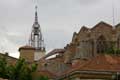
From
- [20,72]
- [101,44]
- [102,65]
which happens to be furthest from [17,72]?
[101,44]

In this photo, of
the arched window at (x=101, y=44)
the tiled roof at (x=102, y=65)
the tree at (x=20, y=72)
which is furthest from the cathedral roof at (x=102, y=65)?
the arched window at (x=101, y=44)

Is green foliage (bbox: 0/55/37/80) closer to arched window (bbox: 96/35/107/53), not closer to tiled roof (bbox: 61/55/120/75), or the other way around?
tiled roof (bbox: 61/55/120/75)

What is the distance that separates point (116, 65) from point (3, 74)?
1139 cm

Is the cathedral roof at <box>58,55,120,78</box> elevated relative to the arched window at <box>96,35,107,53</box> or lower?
lower

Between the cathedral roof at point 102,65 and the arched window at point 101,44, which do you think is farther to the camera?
the arched window at point 101,44

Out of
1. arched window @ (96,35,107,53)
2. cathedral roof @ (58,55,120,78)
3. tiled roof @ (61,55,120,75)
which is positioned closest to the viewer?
cathedral roof @ (58,55,120,78)

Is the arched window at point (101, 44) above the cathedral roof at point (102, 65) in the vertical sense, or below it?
above

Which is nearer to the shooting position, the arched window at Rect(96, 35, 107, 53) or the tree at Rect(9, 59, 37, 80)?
the tree at Rect(9, 59, 37, 80)

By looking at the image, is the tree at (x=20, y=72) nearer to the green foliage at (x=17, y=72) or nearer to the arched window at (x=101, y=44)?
the green foliage at (x=17, y=72)

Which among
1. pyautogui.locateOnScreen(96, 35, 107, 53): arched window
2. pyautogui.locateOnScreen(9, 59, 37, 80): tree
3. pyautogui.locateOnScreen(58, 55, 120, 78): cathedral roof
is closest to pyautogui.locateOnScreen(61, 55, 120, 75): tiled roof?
pyautogui.locateOnScreen(58, 55, 120, 78): cathedral roof

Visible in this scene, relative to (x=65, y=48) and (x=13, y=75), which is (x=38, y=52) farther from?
(x=13, y=75)

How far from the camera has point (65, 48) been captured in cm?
8556

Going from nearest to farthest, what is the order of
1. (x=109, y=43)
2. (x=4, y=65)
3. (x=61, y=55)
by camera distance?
(x=4, y=65) < (x=109, y=43) < (x=61, y=55)

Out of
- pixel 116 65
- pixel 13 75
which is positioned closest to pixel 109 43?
pixel 116 65
